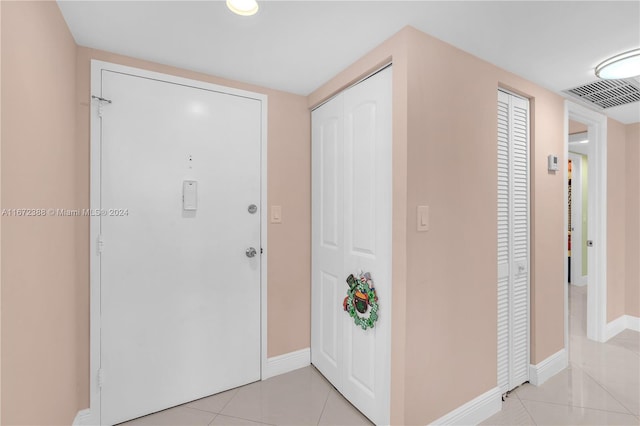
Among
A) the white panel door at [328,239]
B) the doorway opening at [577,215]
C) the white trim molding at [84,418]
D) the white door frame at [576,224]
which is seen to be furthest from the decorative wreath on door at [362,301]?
the white door frame at [576,224]

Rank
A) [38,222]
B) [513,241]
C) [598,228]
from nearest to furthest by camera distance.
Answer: [38,222]
[513,241]
[598,228]

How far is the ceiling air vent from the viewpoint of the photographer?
2114mm

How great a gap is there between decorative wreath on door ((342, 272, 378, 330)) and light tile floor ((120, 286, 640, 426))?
60cm

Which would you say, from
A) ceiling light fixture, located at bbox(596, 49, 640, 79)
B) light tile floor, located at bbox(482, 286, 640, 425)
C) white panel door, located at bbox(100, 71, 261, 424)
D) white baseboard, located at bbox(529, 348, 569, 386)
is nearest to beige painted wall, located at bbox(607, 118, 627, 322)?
light tile floor, located at bbox(482, 286, 640, 425)

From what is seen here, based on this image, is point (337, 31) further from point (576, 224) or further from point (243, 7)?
point (576, 224)

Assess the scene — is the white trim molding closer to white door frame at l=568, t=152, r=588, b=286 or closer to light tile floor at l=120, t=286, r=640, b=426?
light tile floor at l=120, t=286, r=640, b=426

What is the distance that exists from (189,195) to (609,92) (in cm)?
315

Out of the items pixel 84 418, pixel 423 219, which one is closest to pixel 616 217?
pixel 423 219

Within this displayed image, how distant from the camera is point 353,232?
193cm

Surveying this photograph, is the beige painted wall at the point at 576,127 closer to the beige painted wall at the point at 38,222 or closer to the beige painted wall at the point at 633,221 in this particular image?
the beige painted wall at the point at 633,221

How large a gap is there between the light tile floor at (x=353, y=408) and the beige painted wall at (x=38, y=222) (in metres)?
0.79

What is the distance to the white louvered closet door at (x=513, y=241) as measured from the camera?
1.97 meters

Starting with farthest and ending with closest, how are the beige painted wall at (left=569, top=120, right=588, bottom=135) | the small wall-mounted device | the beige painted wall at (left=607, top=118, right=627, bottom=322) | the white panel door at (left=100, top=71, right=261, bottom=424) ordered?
the beige painted wall at (left=569, top=120, right=588, bottom=135) < the beige painted wall at (left=607, top=118, right=627, bottom=322) < the small wall-mounted device < the white panel door at (left=100, top=71, right=261, bottom=424)

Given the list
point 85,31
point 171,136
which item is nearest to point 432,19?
point 171,136
